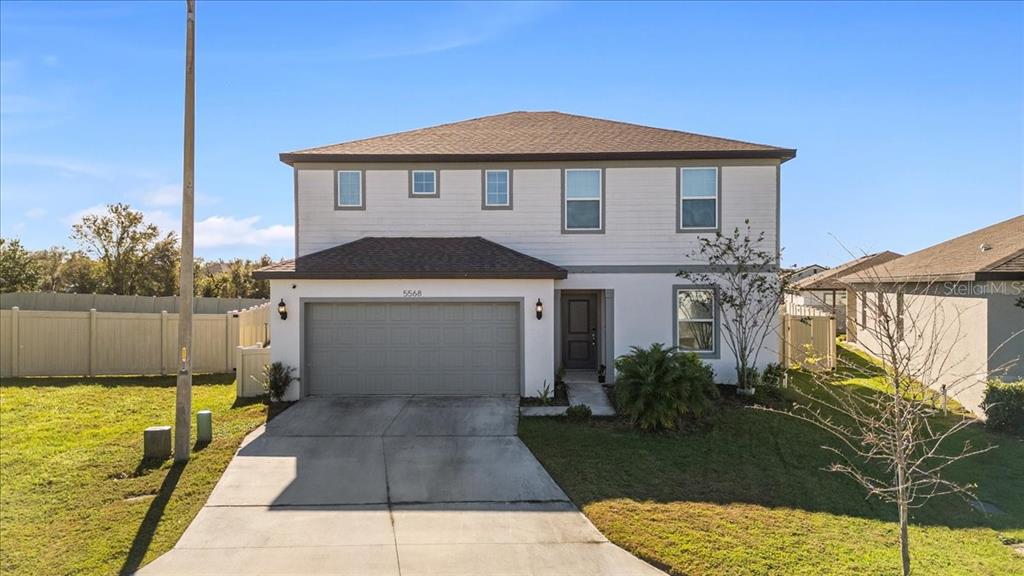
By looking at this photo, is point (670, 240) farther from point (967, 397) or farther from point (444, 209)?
point (967, 397)

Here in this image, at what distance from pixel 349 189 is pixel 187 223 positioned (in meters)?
5.12

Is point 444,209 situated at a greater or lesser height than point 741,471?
greater

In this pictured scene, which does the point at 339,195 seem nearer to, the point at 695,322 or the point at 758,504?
the point at 695,322

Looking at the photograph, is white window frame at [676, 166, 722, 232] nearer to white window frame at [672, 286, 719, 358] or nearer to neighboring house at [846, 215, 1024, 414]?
white window frame at [672, 286, 719, 358]

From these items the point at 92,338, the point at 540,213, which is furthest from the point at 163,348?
the point at 540,213

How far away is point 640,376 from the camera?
9.85 metres

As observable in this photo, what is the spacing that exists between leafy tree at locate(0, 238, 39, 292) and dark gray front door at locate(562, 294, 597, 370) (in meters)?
26.4

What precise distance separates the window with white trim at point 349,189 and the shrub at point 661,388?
23.9ft

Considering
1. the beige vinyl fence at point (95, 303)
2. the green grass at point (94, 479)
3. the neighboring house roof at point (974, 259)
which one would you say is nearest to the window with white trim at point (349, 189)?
the green grass at point (94, 479)

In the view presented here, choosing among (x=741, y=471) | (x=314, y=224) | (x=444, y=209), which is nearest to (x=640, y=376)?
(x=741, y=471)

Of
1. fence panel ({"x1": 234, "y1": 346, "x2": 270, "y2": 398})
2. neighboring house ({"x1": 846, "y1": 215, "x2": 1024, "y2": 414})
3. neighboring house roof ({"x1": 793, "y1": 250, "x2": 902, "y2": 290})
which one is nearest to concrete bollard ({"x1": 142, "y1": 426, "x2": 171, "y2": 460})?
fence panel ({"x1": 234, "y1": 346, "x2": 270, "y2": 398})

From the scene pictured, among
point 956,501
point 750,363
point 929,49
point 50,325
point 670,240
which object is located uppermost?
point 929,49

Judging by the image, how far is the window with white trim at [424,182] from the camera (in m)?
13.0

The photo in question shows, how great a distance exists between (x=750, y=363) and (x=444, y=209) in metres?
7.92
